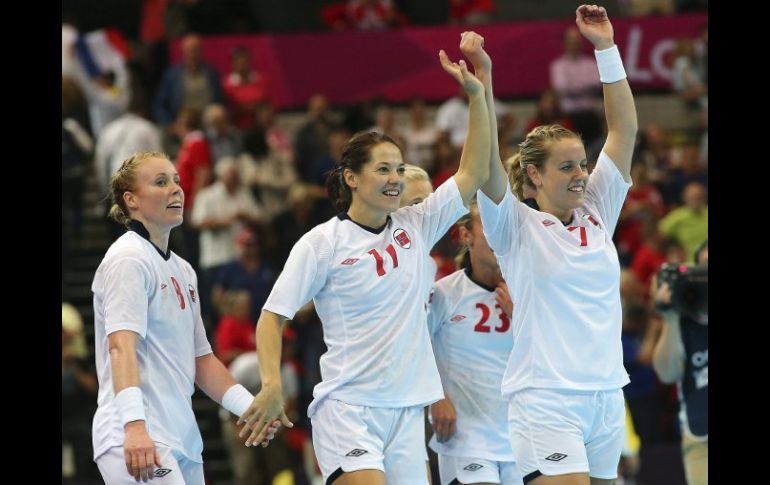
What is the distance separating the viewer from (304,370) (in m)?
12.6

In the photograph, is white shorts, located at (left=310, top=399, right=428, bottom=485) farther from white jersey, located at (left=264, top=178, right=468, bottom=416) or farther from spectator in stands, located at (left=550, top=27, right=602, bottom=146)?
spectator in stands, located at (left=550, top=27, right=602, bottom=146)

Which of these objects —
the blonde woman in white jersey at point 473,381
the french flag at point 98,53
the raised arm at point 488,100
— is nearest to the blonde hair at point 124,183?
the raised arm at point 488,100

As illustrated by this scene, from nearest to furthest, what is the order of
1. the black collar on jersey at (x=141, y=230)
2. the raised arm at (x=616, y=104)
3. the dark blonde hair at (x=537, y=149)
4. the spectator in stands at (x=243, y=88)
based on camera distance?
the black collar on jersey at (x=141, y=230) < the dark blonde hair at (x=537, y=149) < the raised arm at (x=616, y=104) < the spectator in stands at (x=243, y=88)

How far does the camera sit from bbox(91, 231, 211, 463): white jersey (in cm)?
586

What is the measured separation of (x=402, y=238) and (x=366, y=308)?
43 cm

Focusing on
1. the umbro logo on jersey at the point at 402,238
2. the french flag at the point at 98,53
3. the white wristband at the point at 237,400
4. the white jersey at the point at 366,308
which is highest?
the french flag at the point at 98,53

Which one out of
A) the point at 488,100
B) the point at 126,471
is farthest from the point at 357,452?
the point at 488,100

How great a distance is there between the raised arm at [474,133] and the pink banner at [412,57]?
10.7m

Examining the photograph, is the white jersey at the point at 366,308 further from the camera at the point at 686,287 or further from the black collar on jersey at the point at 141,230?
the camera at the point at 686,287

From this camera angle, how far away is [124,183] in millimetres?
6312

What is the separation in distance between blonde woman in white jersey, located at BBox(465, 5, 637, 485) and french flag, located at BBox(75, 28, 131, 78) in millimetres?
10603

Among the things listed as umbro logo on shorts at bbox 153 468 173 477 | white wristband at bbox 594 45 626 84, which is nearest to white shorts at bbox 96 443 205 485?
umbro logo on shorts at bbox 153 468 173 477

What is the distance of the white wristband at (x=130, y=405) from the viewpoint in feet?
18.5

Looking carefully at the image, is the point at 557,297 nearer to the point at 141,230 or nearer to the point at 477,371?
the point at 477,371
